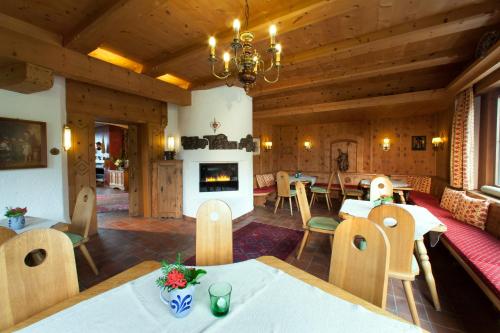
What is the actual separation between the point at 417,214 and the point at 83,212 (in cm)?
377

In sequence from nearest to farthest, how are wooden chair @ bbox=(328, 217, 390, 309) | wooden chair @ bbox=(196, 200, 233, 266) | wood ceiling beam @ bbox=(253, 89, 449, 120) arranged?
1. wooden chair @ bbox=(328, 217, 390, 309)
2. wooden chair @ bbox=(196, 200, 233, 266)
3. wood ceiling beam @ bbox=(253, 89, 449, 120)

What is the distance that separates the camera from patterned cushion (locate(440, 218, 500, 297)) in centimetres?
173

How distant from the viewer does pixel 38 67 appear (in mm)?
2455

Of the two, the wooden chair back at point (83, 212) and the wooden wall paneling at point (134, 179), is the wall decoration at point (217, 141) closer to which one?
the wooden wall paneling at point (134, 179)

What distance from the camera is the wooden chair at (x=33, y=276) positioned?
0.91m

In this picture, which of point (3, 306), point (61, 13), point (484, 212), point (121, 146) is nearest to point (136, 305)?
point (3, 306)

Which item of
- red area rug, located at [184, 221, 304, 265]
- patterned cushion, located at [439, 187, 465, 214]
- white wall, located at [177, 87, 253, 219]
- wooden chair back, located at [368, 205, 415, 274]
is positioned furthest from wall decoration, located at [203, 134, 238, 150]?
patterned cushion, located at [439, 187, 465, 214]

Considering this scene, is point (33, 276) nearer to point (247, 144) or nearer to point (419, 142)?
point (247, 144)

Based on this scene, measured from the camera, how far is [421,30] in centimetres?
246

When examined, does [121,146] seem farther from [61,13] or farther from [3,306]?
[3,306]

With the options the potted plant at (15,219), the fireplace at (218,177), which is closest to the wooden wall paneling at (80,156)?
the potted plant at (15,219)

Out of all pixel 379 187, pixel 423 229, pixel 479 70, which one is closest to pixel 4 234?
pixel 423 229

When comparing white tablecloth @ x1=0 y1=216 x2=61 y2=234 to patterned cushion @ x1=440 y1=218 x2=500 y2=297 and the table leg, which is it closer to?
the table leg

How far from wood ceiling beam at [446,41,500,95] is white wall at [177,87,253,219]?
11.4ft
